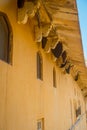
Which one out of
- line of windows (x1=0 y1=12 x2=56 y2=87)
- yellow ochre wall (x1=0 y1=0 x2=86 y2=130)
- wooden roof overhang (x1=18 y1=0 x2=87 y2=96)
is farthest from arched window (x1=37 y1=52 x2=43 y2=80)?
line of windows (x1=0 y1=12 x2=56 y2=87)

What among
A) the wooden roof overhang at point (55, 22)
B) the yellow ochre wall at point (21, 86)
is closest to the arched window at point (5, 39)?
the yellow ochre wall at point (21, 86)

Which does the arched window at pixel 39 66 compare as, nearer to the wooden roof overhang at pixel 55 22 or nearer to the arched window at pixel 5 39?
the wooden roof overhang at pixel 55 22

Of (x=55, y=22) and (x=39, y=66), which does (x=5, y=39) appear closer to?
(x=55, y=22)

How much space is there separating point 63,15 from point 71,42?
2.08 metres

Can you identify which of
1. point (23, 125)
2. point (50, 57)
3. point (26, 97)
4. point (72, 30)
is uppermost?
point (72, 30)

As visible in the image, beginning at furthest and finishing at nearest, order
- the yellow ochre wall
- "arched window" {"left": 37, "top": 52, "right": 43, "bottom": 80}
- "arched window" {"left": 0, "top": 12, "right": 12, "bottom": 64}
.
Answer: "arched window" {"left": 37, "top": 52, "right": 43, "bottom": 80} < "arched window" {"left": 0, "top": 12, "right": 12, "bottom": 64} < the yellow ochre wall

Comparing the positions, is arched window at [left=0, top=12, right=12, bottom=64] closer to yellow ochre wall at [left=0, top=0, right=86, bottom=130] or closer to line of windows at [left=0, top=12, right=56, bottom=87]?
line of windows at [left=0, top=12, right=56, bottom=87]

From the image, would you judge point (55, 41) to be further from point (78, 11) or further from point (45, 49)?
point (78, 11)

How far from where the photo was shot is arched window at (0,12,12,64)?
448 centimetres

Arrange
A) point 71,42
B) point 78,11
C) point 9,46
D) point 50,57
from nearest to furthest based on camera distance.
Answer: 1. point 9,46
2. point 78,11
3. point 71,42
4. point 50,57

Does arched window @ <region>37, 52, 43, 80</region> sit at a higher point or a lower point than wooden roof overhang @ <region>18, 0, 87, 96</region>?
lower

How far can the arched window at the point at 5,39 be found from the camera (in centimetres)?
448

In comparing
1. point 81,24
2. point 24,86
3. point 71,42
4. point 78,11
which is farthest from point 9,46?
point 71,42

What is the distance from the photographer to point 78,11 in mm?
5066
